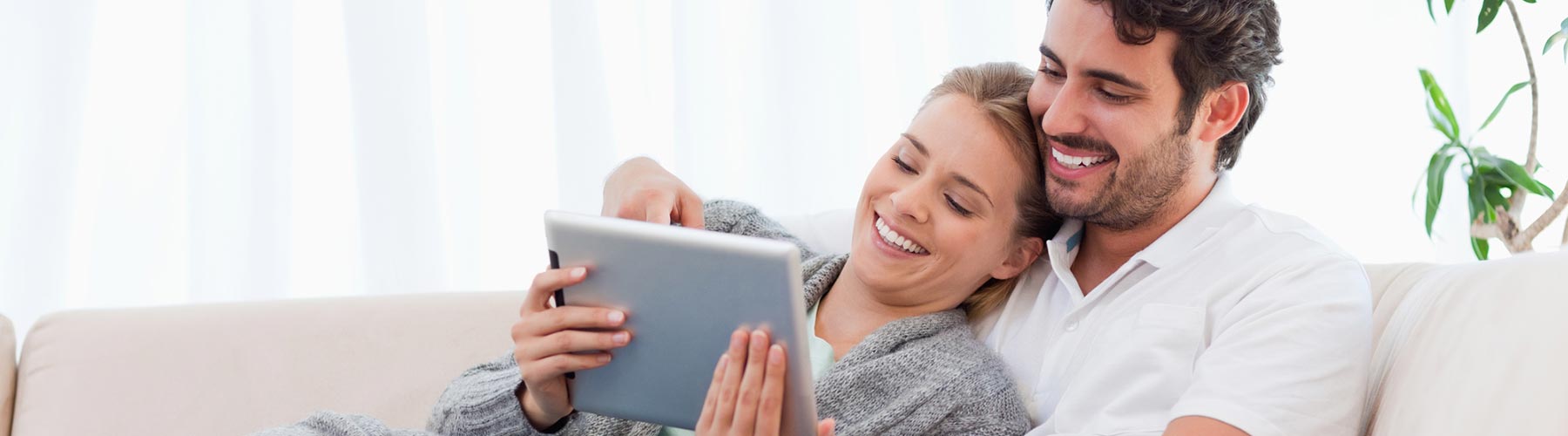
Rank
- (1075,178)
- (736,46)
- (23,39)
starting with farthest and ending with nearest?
(736,46) < (23,39) < (1075,178)

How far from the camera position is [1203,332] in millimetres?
1442

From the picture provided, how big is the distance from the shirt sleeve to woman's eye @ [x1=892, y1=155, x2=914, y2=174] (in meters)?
0.46

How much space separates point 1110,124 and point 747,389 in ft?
1.93

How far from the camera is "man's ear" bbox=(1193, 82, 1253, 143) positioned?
1546 mm

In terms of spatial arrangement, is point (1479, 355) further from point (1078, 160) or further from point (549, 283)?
point (549, 283)

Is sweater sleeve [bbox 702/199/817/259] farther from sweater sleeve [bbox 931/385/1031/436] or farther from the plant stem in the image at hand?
the plant stem

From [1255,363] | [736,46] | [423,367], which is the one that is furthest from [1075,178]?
[736,46]

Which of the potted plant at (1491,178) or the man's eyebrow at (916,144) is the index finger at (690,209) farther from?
the potted plant at (1491,178)

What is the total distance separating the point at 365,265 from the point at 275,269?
20cm

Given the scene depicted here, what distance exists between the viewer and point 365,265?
9.65 ft

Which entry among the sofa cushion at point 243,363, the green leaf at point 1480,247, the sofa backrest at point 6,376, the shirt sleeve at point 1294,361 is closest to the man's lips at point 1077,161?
the shirt sleeve at point 1294,361

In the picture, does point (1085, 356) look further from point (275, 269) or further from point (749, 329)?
point (275, 269)

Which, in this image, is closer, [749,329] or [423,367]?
[749,329]

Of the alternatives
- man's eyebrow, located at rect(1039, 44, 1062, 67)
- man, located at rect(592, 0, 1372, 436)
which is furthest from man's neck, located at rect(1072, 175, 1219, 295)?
man's eyebrow, located at rect(1039, 44, 1062, 67)
